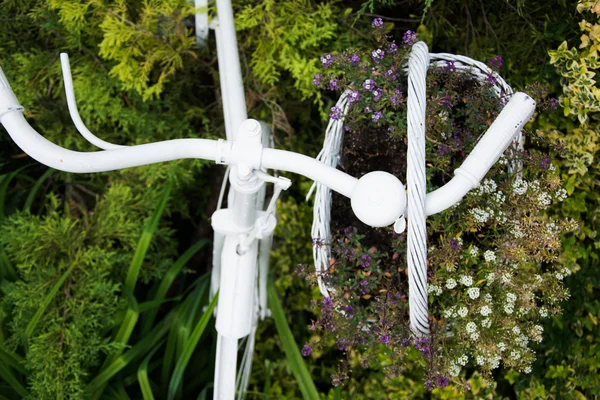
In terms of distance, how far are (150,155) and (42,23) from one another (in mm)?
985

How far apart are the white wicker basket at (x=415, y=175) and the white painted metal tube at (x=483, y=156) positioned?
3 centimetres

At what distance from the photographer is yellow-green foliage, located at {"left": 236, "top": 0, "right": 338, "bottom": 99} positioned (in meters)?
1.24

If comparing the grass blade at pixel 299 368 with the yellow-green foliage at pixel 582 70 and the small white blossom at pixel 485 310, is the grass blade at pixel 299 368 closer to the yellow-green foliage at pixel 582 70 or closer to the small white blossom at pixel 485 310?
the small white blossom at pixel 485 310

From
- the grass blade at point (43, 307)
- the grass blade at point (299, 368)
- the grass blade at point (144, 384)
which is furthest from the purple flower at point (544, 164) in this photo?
the grass blade at point (43, 307)

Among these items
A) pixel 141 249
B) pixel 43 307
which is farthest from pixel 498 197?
pixel 43 307

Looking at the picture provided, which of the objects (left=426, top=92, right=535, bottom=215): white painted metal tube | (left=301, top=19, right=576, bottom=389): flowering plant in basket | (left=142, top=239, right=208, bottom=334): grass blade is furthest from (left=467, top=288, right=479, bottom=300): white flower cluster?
(left=142, top=239, right=208, bottom=334): grass blade

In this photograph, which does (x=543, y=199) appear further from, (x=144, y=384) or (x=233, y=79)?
(x=144, y=384)

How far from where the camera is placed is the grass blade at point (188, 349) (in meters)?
1.25

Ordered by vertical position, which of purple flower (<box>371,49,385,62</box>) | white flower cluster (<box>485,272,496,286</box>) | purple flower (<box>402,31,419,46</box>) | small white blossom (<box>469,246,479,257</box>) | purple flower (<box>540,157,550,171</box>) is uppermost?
purple flower (<box>402,31,419,46</box>)

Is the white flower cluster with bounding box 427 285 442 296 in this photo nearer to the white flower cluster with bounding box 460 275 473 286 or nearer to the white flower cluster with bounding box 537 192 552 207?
the white flower cluster with bounding box 460 275 473 286

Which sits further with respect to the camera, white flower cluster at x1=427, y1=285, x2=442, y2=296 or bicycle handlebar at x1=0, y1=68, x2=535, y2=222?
white flower cluster at x1=427, y1=285, x2=442, y2=296

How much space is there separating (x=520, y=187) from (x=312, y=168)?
509mm

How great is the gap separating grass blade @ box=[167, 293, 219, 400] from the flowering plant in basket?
0.30 metres

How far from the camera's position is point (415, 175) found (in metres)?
0.70
